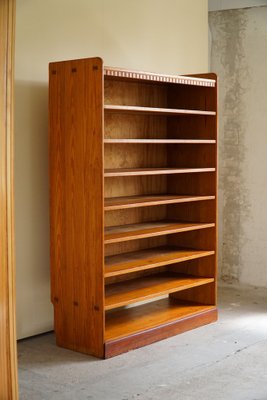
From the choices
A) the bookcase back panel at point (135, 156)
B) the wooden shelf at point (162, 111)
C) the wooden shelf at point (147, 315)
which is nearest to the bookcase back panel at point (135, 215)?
the bookcase back panel at point (135, 156)

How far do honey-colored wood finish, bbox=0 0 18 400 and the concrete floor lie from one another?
550 mm

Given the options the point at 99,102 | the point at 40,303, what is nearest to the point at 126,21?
the point at 99,102

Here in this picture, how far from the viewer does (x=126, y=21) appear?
18.5 feet

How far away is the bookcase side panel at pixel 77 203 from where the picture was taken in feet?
14.9

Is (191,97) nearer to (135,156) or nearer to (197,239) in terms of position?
(135,156)

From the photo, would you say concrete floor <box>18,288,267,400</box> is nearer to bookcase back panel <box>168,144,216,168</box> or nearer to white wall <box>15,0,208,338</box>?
white wall <box>15,0,208,338</box>

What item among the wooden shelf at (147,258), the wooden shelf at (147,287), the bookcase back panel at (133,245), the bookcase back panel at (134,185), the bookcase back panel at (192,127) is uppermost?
the bookcase back panel at (192,127)

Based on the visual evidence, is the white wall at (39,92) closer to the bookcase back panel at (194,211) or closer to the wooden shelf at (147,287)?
the wooden shelf at (147,287)

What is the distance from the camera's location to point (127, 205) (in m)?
4.77

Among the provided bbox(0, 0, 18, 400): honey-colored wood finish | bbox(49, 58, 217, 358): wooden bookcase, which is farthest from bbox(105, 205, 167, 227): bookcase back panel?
bbox(0, 0, 18, 400): honey-colored wood finish

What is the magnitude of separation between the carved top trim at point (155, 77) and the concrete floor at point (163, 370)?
198 cm

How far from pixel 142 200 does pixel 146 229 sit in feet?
0.87

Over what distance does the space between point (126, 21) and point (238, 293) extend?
2.94 m

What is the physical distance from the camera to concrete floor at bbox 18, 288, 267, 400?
13.1 feet
